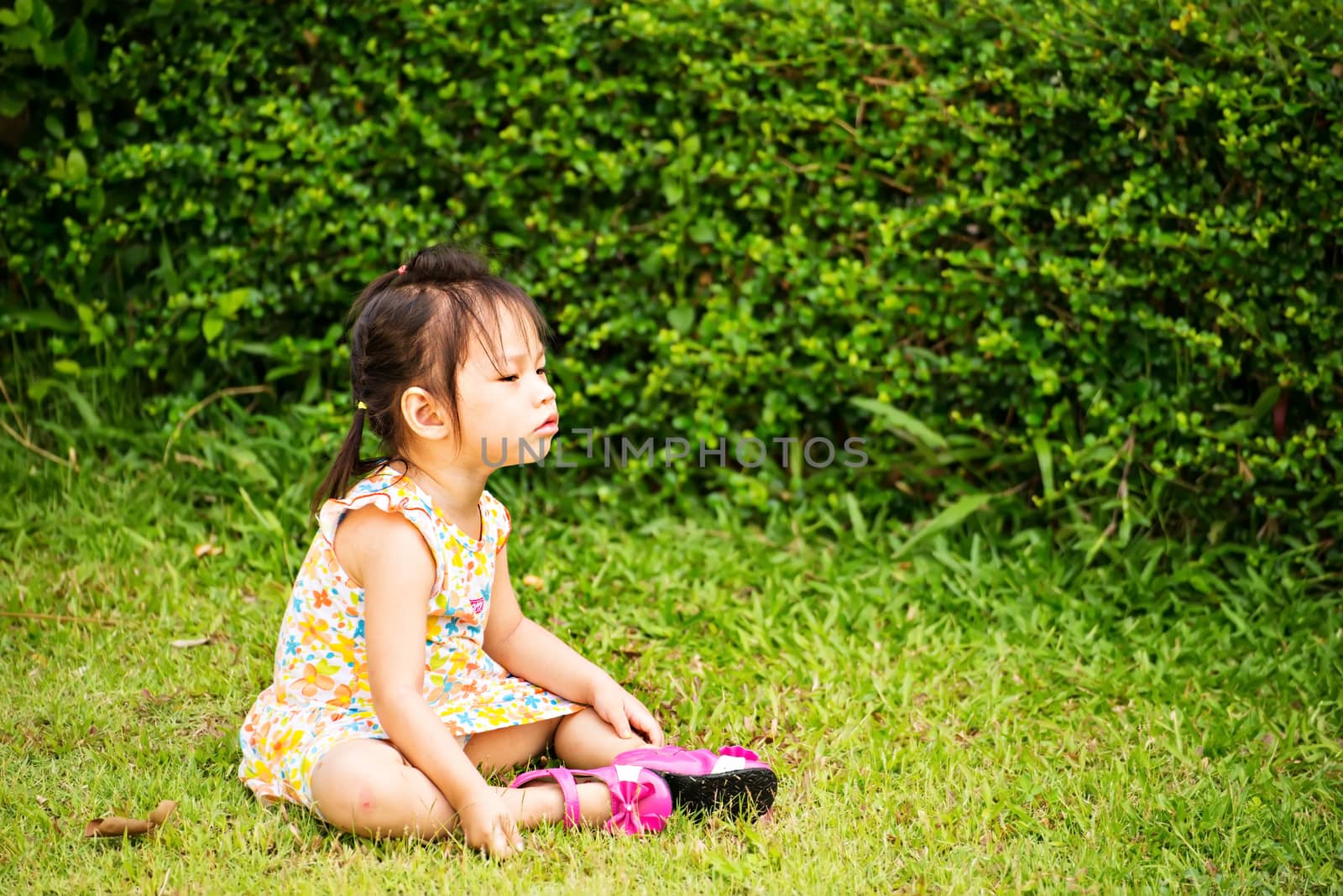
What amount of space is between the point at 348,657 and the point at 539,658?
441mm

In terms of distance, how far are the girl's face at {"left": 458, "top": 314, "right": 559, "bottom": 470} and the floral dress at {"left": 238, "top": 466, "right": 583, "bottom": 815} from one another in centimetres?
16

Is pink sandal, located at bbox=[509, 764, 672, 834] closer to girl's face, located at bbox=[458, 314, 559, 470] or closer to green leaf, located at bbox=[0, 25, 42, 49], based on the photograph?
girl's face, located at bbox=[458, 314, 559, 470]

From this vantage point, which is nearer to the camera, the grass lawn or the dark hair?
the grass lawn

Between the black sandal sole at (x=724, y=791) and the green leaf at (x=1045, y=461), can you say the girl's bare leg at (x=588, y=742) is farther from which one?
the green leaf at (x=1045, y=461)

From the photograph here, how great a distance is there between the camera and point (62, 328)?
13.8 ft

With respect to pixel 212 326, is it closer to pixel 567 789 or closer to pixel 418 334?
pixel 418 334

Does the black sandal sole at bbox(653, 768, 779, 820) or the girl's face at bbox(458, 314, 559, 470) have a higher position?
the girl's face at bbox(458, 314, 559, 470)

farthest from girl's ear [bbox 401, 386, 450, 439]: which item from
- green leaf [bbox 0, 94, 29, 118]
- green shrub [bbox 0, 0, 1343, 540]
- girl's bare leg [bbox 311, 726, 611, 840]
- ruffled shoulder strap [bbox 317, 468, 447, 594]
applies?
green leaf [bbox 0, 94, 29, 118]

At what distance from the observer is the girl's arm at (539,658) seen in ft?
9.12

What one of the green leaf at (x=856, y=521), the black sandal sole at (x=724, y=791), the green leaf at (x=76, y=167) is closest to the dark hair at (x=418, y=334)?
the black sandal sole at (x=724, y=791)

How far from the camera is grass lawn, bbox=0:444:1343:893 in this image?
7.84 ft

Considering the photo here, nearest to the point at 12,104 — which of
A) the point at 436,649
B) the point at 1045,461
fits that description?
the point at 436,649

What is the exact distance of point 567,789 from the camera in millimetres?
2480

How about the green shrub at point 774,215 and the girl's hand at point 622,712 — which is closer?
the girl's hand at point 622,712
